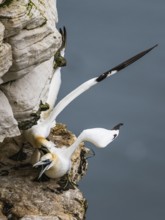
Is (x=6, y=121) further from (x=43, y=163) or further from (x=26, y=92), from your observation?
(x=43, y=163)

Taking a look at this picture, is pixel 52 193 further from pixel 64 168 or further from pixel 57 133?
pixel 57 133

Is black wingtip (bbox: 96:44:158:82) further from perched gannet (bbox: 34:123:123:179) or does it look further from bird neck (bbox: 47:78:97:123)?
perched gannet (bbox: 34:123:123:179)

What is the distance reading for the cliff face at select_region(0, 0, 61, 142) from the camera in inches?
719

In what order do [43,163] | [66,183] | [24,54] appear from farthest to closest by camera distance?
[66,183], [43,163], [24,54]

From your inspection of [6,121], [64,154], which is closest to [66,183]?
[64,154]

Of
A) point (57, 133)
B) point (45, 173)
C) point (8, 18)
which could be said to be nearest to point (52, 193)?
point (45, 173)

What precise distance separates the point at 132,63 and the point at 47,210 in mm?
3957

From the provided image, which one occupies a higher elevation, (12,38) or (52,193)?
(12,38)

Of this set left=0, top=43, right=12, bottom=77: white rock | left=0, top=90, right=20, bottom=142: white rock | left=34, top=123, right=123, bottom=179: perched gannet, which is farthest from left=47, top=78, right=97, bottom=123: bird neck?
left=0, top=43, right=12, bottom=77: white rock

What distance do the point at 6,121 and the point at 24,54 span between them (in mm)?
1387

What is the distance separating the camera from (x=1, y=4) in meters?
18.2

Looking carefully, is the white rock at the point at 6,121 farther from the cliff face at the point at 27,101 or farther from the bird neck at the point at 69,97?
the bird neck at the point at 69,97

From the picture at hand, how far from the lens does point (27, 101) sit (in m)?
20.2

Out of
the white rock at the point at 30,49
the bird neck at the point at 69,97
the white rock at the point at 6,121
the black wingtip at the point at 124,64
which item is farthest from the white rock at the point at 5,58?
the black wingtip at the point at 124,64
